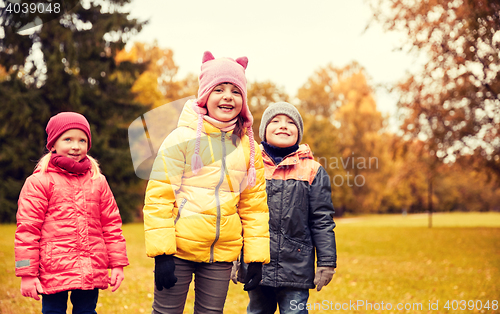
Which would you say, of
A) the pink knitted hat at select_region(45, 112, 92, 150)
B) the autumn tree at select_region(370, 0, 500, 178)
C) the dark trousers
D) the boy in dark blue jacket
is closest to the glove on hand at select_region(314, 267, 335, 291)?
the boy in dark blue jacket

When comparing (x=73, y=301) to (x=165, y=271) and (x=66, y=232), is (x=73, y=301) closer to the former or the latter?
(x=66, y=232)

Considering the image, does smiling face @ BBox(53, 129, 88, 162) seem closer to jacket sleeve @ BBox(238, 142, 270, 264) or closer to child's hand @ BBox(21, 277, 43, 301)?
child's hand @ BBox(21, 277, 43, 301)

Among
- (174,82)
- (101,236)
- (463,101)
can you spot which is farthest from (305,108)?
(101,236)

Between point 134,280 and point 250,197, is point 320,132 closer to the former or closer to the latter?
point 134,280

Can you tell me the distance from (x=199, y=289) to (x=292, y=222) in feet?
2.83

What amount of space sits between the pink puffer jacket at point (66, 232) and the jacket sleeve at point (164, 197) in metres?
0.65

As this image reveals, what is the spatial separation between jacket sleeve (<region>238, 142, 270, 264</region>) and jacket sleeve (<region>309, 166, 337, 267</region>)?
56 cm

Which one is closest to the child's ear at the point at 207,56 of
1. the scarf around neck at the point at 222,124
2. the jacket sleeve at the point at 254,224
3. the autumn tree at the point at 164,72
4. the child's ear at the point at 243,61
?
the child's ear at the point at 243,61

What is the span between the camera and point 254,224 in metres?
2.62

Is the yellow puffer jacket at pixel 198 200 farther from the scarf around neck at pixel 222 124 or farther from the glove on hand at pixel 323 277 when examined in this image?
the glove on hand at pixel 323 277

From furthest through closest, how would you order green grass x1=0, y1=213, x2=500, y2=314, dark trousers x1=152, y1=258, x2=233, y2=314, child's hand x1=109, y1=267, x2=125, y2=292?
green grass x1=0, y1=213, x2=500, y2=314, child's hand x1=109, y1=267, x2=125, y2=292, dark trousers x1=152, y1=258, x2=233, y2=314

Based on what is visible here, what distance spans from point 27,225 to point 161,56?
2922 centimetres

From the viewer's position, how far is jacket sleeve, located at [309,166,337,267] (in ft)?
9.87

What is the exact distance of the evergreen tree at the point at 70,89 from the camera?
57.3 feet
